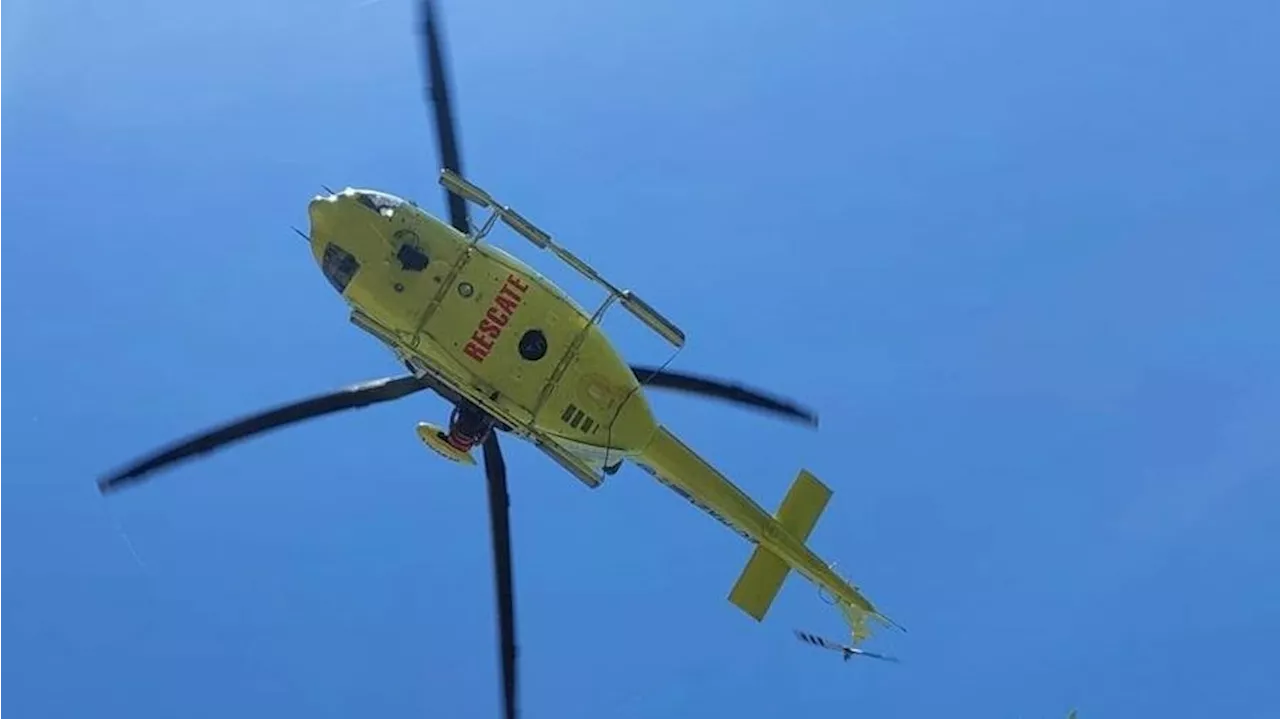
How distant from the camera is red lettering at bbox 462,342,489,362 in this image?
21047mm

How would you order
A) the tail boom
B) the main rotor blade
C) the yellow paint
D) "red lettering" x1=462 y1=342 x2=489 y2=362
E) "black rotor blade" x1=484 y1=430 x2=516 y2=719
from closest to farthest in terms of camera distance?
the main rotor blade, the yellow paint, "red lettering" x1=462 y1=342 x2=489 y2=362, "black rotor blade" x1=484 y1=430 x2=516 y2=719, the tail boom

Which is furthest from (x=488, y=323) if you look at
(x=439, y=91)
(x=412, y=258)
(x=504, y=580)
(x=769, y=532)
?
(x=769, y=532)

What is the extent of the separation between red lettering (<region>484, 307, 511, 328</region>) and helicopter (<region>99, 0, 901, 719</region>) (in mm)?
21

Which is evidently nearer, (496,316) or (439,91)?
(439,91)

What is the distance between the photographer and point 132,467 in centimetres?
2044

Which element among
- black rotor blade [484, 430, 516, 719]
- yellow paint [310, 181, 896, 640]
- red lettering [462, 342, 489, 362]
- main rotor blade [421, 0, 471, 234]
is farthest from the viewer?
black rotor blade [484, 430, 516, 719]

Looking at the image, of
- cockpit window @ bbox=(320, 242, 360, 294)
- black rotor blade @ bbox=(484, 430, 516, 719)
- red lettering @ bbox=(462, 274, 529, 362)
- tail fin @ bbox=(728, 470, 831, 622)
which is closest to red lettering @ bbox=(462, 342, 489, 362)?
red lettering @ bbox=(462, 274, 529, 362)

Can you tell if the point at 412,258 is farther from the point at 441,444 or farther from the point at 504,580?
the point at 504,580

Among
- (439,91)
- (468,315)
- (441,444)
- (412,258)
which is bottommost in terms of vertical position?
(441,444)

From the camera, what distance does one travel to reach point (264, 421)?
20.8m

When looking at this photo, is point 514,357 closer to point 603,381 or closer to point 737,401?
point 603,381

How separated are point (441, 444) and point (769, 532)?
6028 mm

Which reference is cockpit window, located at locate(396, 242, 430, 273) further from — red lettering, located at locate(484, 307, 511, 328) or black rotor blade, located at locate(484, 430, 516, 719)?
black rotor blade, located at locate(484, 430, 516, 719)

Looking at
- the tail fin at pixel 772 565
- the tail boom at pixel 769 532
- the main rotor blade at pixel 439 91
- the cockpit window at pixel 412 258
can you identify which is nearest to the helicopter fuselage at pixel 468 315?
the cockpit window at pixel 412 258
